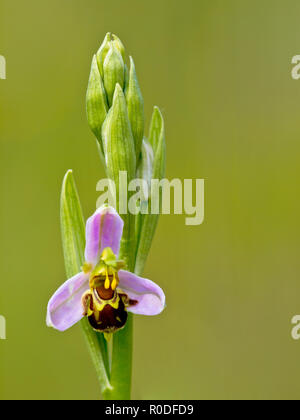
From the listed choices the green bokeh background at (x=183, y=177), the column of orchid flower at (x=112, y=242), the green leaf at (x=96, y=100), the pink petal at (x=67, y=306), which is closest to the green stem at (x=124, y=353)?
the column of orchid flower at (x=112, y=242)

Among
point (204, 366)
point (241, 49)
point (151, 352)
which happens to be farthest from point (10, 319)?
point (241, 49)

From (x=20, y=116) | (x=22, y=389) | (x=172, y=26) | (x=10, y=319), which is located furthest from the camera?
(x=172, y=26)

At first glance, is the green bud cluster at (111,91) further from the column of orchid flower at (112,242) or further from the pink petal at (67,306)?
the pink petal at (67,306)

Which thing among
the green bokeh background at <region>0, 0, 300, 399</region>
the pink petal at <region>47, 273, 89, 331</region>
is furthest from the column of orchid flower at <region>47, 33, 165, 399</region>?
the green bokeh background at <region>0, 0, 300, 399</region>

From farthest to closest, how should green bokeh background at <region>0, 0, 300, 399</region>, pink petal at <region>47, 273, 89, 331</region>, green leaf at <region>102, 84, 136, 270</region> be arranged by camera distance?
green bokeh background at <region>0, 0, 300, 399</region>
green leaf at <region>102, 84, 136, 270</region>
pink petal at <region>47, 273, 89, 331</region>

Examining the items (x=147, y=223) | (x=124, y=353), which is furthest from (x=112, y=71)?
(x=124, y=353)

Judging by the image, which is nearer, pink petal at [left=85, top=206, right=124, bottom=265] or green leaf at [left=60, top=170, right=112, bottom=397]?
pink petal at [left=85, top=206, right=124, bottom=265]

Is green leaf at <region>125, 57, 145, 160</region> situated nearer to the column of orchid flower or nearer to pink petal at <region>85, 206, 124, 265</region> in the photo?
the column of orchid flower

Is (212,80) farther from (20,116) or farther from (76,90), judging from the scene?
(20,116)
